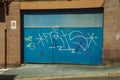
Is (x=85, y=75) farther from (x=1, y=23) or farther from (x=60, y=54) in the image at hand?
(x=1, y=23)

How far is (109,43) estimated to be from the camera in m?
17.9

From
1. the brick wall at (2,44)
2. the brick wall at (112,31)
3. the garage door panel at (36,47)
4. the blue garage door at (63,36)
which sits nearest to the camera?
the brick wall at (112,31)

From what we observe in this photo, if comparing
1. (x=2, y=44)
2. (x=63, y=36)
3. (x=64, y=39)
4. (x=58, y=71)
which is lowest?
(x=58, y=71)

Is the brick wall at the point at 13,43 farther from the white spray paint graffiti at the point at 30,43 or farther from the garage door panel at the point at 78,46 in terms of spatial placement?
the garage door panel at the point at 78,46

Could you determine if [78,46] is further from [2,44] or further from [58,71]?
[2,44]

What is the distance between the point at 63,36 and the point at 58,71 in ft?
7.25

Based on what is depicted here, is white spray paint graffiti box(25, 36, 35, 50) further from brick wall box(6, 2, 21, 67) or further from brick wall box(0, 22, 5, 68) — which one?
brick wall box(0, 22, 5, 68)

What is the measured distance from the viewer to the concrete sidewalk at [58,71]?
15.9 meters

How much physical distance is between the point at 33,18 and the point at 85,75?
178 inches

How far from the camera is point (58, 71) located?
17.1m

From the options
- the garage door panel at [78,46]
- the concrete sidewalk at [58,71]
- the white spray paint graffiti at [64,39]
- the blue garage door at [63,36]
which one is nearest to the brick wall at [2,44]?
the concrete sidewalk at [58,71]

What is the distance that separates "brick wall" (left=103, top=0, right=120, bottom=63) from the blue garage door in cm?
44

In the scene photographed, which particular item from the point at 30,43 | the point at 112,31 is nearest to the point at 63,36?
the point at 30,43

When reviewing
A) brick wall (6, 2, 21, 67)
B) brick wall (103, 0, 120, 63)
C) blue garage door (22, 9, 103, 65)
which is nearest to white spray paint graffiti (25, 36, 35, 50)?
blue garage door (22, 9, 103, 65)
